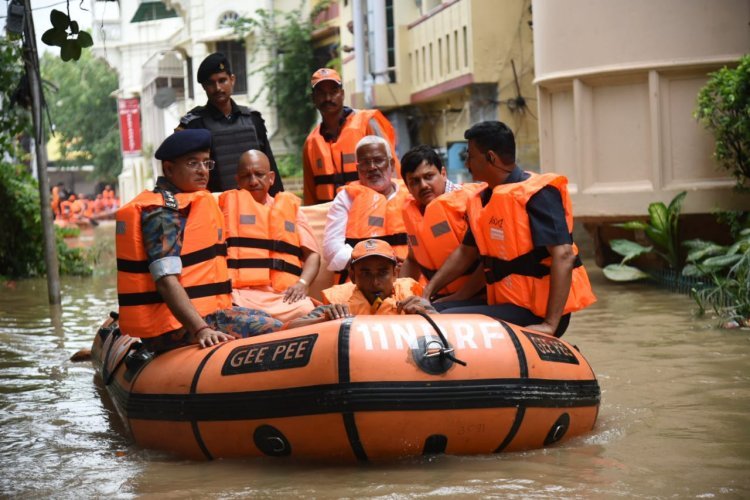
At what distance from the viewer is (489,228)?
6.29 meters

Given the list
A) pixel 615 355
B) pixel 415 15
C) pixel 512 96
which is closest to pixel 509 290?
pixel 615 355

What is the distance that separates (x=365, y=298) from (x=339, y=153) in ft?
7.97

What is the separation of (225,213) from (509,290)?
186 centimetres

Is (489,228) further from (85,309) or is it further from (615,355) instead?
(85,309)

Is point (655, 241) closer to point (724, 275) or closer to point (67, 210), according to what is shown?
point (724, 275)

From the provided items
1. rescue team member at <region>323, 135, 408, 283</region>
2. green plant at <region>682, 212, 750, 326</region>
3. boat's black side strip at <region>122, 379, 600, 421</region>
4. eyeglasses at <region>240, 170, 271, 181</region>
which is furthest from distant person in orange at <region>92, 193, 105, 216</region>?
boat's black side strip at <region>122, 379, 600, 421</region>

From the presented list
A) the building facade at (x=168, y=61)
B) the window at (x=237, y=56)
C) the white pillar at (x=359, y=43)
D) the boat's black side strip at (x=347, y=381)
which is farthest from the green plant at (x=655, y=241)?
the window at (x=237, y=56)

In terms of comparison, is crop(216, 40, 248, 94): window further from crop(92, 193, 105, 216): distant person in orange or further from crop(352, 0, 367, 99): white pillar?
crop(352, 0, 367, 99): white pillar

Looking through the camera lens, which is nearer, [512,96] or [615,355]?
[615,355]

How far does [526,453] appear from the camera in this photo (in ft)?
18.7

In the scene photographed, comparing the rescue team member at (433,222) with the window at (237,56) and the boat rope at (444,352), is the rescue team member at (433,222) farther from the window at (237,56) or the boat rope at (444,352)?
the window at (237,56)

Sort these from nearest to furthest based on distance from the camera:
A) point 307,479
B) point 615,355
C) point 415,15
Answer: point 307,479
point 615,355
point 415,15

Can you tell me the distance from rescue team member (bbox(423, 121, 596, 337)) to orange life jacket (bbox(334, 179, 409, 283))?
1.10m

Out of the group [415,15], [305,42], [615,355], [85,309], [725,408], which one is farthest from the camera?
[305,42]
